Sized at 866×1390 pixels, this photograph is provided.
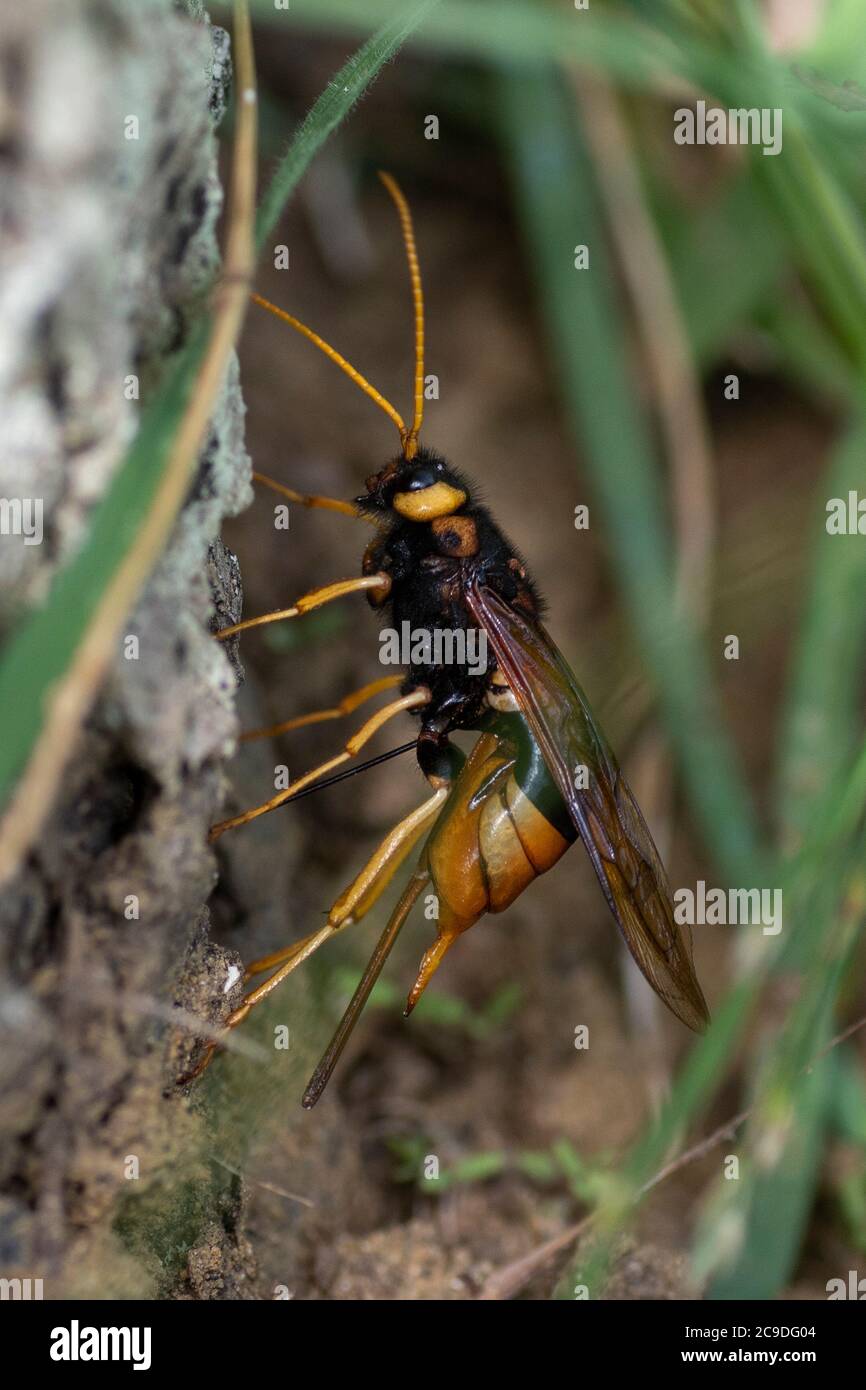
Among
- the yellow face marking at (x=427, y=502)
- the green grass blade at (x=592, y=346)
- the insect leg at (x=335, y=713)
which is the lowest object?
the insect leg at (x=335, y=713)

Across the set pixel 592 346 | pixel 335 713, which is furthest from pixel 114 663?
pixel 592 346

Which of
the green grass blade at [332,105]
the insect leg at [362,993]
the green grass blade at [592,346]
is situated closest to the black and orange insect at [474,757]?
the insect leg at [362,993]

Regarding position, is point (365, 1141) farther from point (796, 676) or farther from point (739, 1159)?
point (796, 676)

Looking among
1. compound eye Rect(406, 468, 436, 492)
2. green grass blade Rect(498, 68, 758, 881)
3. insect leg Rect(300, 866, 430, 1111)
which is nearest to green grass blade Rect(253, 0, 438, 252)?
compound eye Rect(406, 468, 436, 492)

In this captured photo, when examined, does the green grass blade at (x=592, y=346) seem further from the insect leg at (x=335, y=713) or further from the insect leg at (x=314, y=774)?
the insect leg at (x=314, y=774)

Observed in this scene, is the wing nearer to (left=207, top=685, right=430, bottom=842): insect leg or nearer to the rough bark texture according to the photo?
(left=207, top=685, right=430, bottom=842): insect leg
